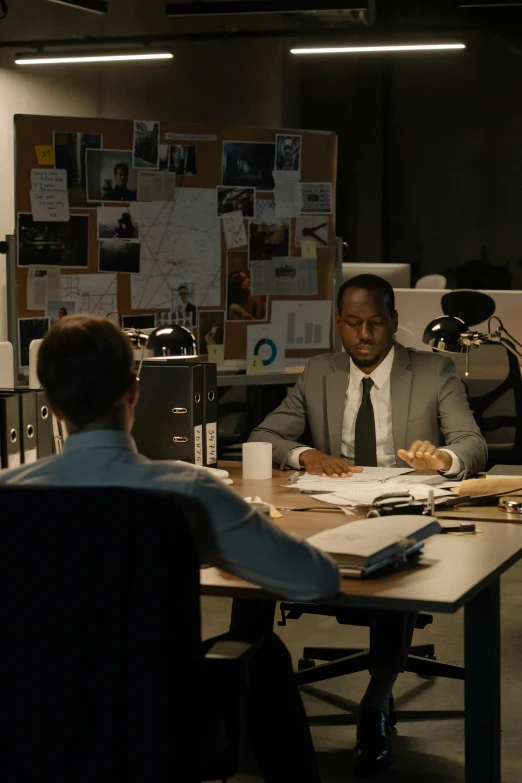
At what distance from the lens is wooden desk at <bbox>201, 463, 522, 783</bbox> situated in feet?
5.89

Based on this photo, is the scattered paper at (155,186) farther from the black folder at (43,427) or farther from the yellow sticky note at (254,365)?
the black folder at (43,427)

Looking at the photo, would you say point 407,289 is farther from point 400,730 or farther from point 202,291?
point 400,730

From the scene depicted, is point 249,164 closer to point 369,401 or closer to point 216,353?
point 216,353

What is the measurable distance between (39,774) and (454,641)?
2.64 meters

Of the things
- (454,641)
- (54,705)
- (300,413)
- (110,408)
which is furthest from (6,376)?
(454,641)

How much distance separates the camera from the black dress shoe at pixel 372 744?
2.82m

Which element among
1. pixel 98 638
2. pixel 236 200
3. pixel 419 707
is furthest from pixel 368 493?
pixel 236 200

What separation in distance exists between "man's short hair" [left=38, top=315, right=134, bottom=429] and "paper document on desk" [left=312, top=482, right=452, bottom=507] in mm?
1017

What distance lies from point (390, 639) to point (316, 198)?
341 cm

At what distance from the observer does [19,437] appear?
258cm

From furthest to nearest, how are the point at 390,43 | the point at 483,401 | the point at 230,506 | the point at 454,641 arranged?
the point at 390,43 < the point at 483,401 < the point at 454,641 < the point at 230,506

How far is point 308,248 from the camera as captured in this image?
18.7 ft

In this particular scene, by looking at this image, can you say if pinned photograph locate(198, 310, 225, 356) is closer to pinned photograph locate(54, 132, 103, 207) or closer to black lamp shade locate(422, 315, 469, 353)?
pinned photograph locate(54, 132, 103, 207)

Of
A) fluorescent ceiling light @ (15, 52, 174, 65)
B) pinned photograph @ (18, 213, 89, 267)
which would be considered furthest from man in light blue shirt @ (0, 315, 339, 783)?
fluorescent ceiling light @ (15, 52, 174, 65)
